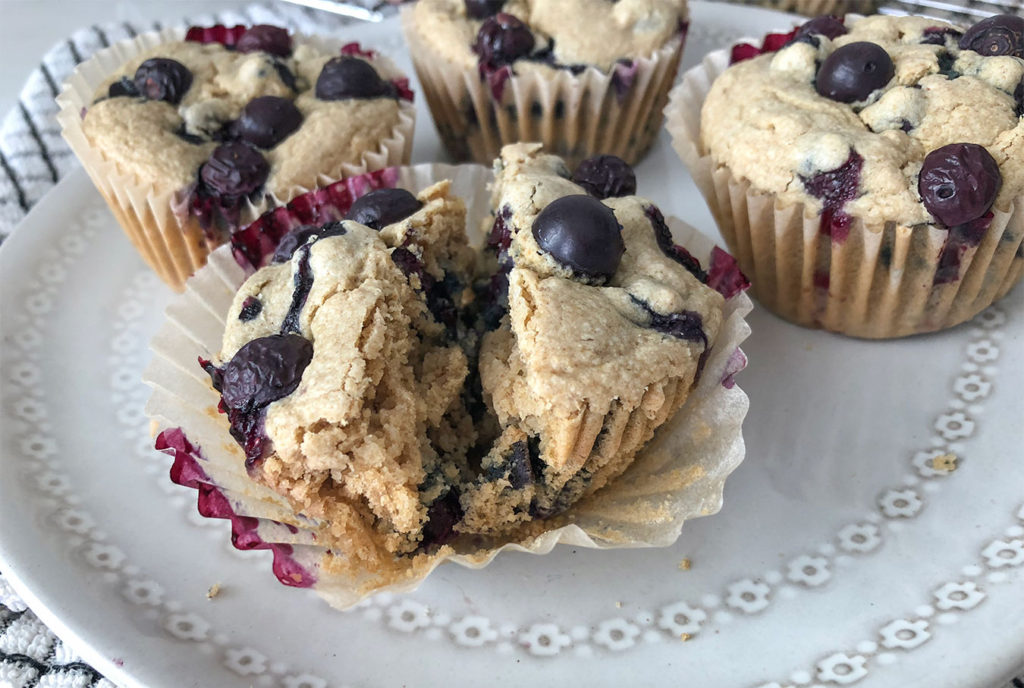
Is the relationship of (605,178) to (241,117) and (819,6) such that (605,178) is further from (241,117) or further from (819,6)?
(819,6)

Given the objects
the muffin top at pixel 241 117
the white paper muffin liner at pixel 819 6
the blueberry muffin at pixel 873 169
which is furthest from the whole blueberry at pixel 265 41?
the white paper muffin liner at pixel 819 6

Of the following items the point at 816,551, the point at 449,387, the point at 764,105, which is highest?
the point at 764,105

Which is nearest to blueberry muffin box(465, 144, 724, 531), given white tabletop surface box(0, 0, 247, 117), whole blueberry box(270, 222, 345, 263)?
whole blueberry box(270, 222, 345, 263)

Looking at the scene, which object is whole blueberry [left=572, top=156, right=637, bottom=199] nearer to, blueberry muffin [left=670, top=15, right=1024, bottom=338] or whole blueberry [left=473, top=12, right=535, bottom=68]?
blueberry muffin [left=670, top=15, right=1024, bottom=338]

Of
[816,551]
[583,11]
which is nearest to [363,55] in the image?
[583,11]

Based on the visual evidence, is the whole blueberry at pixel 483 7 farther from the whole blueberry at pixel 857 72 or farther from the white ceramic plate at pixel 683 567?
the white ceramic plate at pixel 683 567

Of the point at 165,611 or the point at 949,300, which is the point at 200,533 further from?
the point at 949,300

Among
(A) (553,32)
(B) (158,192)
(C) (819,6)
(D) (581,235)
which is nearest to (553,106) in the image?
(A) (553,32)
